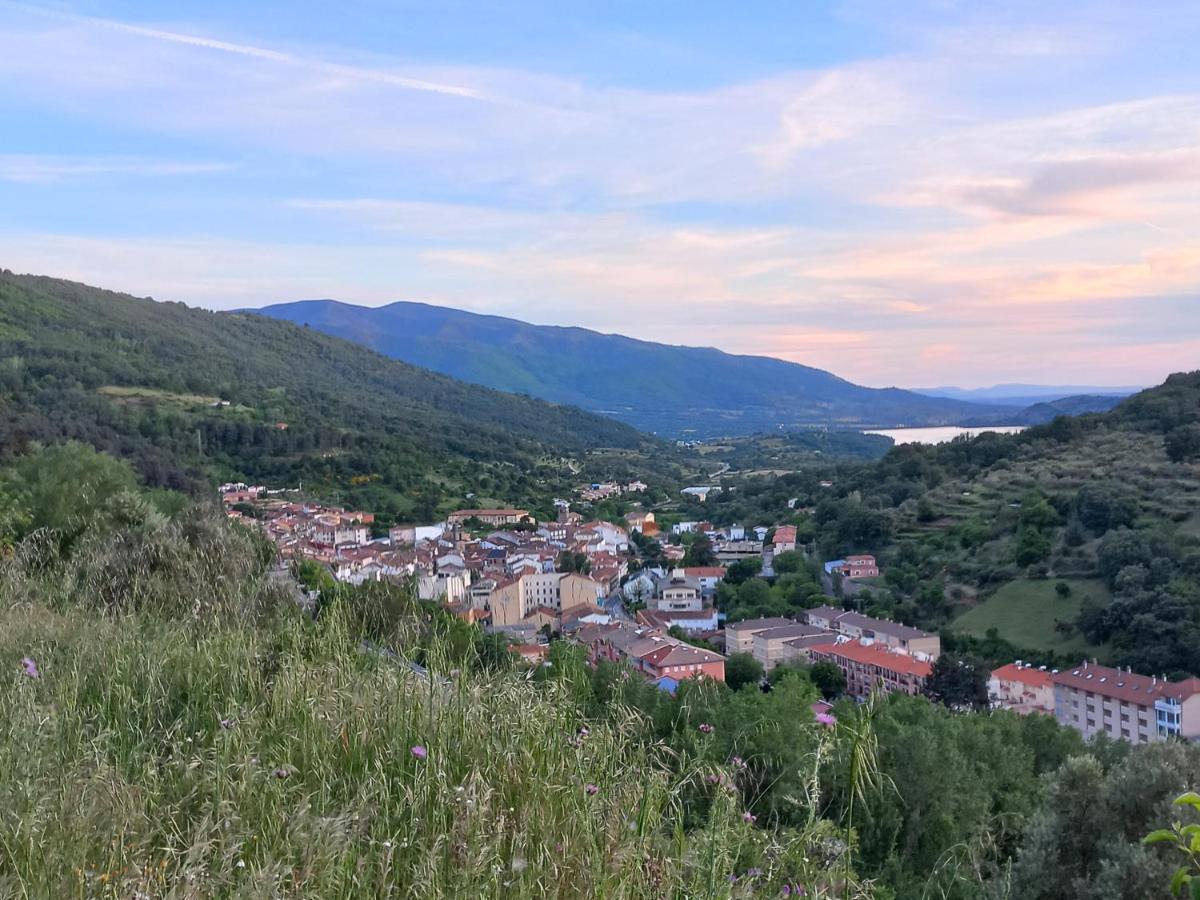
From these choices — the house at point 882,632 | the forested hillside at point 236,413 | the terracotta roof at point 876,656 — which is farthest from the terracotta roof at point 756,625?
the forested hillside at point 236,413

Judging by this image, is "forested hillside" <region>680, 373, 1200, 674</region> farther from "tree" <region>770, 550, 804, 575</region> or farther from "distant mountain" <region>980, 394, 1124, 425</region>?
"distant mountain" <region>980, 394, 1124, 425</region>

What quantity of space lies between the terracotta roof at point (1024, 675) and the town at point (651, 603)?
3 centimetres

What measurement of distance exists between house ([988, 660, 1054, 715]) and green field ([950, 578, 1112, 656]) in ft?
14.0

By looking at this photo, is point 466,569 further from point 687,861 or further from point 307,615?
point 687,861

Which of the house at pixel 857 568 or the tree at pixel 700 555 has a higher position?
the house at pixel 857 568

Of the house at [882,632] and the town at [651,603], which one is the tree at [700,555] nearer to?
the town at [651,603]

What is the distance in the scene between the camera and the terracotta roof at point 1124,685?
60.6 ft

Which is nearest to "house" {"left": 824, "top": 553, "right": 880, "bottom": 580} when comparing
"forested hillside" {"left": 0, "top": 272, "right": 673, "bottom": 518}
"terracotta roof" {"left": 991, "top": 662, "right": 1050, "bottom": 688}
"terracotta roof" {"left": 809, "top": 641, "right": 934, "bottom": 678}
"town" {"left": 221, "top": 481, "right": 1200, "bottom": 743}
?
"town" {"left": 221, "top": 481, "right": 1200, "bottom": 743}

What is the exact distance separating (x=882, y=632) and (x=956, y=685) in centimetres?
728

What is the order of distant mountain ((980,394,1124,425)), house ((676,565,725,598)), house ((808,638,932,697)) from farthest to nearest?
distant mountain ((980,394,1124,425)) < house ((676,565,725,598)) < house ((808,638,932,697))

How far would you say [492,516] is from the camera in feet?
149

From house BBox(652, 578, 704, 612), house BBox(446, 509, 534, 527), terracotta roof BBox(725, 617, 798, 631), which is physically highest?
terracotta roof BBox(725, 617, 798, 631)

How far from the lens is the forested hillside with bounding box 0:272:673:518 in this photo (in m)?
38.5

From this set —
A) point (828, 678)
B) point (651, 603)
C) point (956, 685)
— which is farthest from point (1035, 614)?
point (651, 603)
